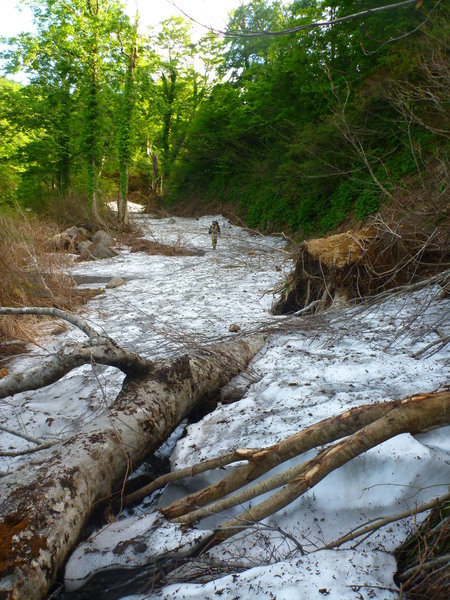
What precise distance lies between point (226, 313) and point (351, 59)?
10020 mm

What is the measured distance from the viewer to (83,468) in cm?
206

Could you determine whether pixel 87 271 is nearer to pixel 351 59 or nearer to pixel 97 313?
pixel 97 313

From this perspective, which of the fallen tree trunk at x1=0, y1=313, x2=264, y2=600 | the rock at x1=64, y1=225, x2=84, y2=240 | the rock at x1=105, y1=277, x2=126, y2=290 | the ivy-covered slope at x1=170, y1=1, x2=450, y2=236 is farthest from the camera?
the rock at x1=64, y1=225, x2=84, y2=240

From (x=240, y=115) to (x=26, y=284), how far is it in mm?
16939

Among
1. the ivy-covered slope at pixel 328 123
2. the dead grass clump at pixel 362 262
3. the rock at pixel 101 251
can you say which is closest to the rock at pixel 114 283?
the rock at pixel 101 251

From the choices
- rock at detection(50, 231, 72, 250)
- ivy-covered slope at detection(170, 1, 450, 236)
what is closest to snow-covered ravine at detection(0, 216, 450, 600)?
ivy-covered slope at detection(170, 1, 450, 236)

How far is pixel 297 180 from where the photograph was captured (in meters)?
13.6

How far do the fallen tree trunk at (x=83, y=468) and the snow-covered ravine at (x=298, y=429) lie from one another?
184 mm

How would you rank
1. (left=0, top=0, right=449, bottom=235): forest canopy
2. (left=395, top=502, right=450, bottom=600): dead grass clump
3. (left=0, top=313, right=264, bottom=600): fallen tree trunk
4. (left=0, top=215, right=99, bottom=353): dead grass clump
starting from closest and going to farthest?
(left=395, top=502, right=450, bottom=600): dead grass clump
(left=0, top=313, right=264, bottom=600): fallen tree trunk
(left=0, top=215, right=99, bottom=353): dead grass clump
(left=0, top=0, right=449, bottom=235): forest canopy

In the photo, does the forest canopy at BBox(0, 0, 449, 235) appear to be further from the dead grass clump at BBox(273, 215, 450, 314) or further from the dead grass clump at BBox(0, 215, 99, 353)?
the dead grass clump at BBox(0, 215, 99, 353)

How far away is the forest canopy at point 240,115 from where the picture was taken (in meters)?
9.84

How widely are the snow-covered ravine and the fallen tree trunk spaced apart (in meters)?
0.18

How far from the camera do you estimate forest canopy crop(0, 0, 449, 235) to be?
32.3 ft

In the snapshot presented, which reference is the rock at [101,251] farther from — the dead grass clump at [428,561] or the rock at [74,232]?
the dead grass clump at [428,561]
